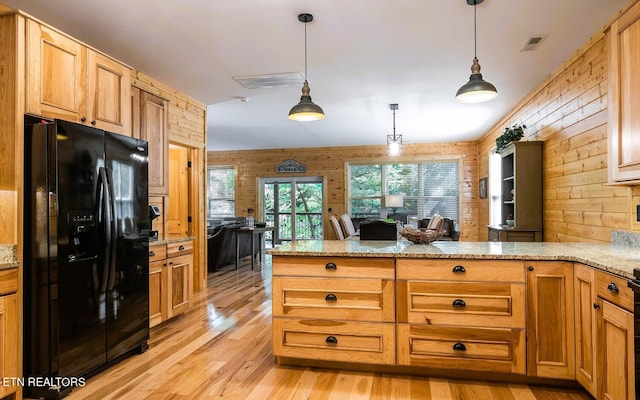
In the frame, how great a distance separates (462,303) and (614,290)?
31.6 inches

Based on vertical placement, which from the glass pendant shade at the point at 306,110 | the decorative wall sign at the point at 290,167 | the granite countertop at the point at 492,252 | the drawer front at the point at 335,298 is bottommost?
the drawer front at the point at 335,298

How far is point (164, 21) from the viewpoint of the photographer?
2.90 m

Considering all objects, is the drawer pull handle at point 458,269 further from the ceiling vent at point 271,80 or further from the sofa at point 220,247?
the sofa at point 220,247

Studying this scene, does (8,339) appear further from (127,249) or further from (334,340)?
(334,340)

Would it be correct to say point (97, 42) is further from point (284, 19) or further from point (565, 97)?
point (565, 97)

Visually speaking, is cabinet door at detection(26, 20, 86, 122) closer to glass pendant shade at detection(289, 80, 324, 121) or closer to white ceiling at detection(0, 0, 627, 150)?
white ceiling at detection(0, 0, 627, 150)

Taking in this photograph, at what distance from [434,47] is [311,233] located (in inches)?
258

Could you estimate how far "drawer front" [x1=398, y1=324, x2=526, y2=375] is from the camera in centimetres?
236

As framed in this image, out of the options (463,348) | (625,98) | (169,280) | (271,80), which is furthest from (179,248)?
(625,98)

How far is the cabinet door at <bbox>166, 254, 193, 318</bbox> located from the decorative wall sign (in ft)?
18.4

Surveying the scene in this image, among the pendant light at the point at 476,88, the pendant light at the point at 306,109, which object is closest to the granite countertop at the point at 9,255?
the pendant light at the point at 306,109

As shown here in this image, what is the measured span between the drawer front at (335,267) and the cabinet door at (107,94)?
1636mm

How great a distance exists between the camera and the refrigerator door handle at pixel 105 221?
256 centimetres

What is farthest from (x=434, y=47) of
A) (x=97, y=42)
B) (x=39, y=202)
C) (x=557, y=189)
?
(x=39, y=202)
